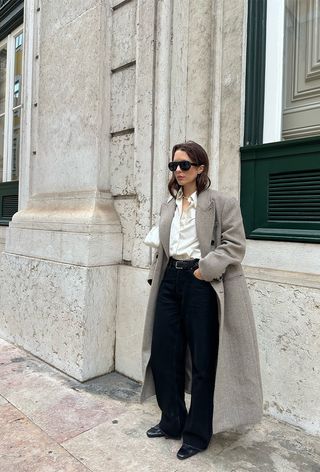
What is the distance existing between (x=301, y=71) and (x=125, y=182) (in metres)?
1.95

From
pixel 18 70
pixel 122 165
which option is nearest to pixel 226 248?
pixel 122 165

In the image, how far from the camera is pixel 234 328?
2498mm

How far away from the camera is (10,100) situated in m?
6.57

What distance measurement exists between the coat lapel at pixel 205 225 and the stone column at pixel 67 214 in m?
1.67

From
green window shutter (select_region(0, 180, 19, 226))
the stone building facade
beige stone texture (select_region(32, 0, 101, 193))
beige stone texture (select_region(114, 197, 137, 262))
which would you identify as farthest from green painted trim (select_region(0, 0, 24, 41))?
beige stone texture (select_region(114, 197, 137, 262))

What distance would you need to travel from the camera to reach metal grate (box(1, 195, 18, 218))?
6129 millimetres

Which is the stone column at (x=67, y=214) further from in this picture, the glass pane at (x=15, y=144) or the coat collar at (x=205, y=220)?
the coat collar at (x=205, y=220)

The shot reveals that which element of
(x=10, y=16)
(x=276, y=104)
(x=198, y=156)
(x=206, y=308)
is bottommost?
(x=206, y=308)

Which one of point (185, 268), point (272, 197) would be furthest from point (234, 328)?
point (272, 197)

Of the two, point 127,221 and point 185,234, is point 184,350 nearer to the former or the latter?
point 185,234

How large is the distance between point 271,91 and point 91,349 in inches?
116

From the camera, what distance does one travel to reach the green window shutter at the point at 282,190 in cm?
298

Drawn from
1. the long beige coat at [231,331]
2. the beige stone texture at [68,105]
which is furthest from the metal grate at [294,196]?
the beige stone texture at [68,105]

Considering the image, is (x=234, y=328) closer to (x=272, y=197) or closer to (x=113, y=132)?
(x=272, y=197)
